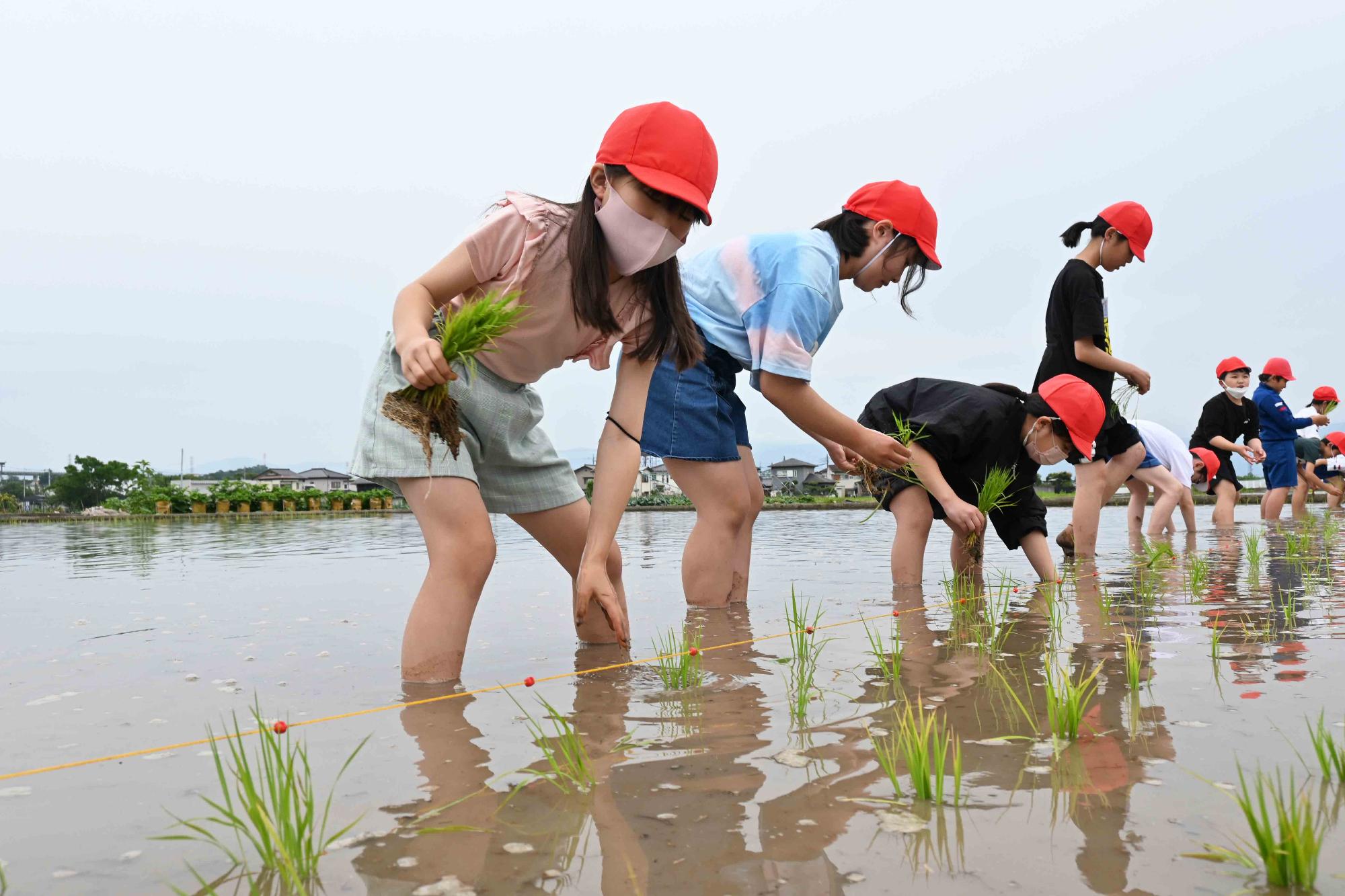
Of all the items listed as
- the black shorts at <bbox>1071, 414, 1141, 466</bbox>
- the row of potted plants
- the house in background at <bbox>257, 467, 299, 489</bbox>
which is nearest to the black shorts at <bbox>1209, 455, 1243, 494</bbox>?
the black shorts at <bbox>1071, 414, 1141, 466</bbox>

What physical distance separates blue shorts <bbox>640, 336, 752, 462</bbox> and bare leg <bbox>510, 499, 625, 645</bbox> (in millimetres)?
782

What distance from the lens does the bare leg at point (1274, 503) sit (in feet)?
38.3

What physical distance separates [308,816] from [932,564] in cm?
575

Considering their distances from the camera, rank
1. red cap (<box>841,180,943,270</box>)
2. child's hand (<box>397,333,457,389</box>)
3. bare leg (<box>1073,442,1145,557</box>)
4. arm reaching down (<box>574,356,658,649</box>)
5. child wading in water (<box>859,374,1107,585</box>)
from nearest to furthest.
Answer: child's hand (<box>397,333,457,389</box>) < arm reaching down (<box>574,356,658,649</box>) < red cap (<box>841,180,943,270</box>) < child wading in water (<box>859,374,1107,585</box>) < bare leg (<box>1073,442,1145,557</box>)

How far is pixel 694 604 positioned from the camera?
4.52 m

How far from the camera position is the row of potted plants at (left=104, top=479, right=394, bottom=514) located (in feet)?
83.4

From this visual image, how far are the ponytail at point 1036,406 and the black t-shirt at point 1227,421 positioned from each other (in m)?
6.70

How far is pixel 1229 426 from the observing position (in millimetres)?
11070

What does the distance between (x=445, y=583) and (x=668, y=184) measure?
1306mm

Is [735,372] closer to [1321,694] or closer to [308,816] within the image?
[1321,694]

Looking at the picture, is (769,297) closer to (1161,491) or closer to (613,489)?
(613,489)

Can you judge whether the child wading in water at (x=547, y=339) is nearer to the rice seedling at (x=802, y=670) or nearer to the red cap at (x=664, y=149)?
the red cap at (x=664, y=149)

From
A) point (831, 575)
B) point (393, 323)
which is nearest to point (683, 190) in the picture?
point (393, 323)

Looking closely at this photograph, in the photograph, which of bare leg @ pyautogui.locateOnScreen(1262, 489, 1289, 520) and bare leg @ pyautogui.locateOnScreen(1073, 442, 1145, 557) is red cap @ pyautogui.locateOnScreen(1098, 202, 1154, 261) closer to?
bare leg @ pyautogui.locateOnScreen(1073, 442, 1145, 557)
